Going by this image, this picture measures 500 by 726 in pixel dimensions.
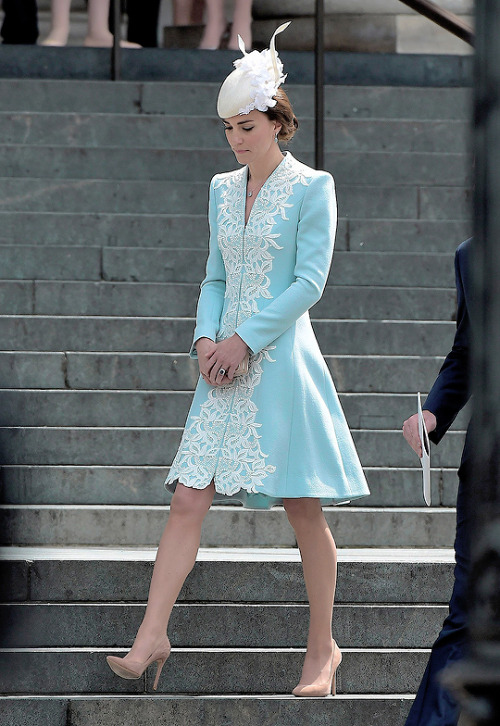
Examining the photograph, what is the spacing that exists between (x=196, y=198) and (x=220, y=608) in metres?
3.59

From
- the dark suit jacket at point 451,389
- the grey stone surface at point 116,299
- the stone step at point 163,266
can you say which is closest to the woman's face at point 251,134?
the dark suit jacket at point 451,389

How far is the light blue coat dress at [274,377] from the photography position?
3875 mm

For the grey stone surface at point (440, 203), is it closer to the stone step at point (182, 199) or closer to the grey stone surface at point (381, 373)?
the stone step at point (182, 199)

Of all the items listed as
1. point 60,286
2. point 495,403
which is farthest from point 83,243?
point 495,403

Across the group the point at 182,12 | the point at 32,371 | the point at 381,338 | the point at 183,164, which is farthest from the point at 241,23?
the point at 32,371

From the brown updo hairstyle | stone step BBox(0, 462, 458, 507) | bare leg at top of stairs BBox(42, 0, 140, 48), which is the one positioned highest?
bare leg at top of stairs BBox(42, 0, 140, 48)

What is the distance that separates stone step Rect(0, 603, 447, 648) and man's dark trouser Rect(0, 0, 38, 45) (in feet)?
20.4

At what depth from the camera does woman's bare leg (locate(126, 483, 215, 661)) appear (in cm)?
379

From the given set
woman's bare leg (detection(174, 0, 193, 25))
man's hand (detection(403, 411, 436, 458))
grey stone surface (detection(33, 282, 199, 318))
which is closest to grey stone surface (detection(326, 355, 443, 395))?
grey stone surface (detection(33, 282, 199, 318))

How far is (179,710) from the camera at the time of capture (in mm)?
4098

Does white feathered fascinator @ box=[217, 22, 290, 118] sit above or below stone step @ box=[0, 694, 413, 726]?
above

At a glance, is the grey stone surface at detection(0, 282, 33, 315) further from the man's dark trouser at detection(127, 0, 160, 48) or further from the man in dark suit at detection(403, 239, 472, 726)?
the man's dark trouser at detection(127, 0, 160, 48)

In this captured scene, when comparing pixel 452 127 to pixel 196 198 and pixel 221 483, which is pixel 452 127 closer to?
pixel 196 198

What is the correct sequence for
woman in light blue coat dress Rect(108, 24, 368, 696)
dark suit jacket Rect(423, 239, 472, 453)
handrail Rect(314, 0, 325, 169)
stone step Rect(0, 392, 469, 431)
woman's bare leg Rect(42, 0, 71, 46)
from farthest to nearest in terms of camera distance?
woman's bare leg Rect(42, 0, 71, 46), handrail Rect(314, 0, 325, 169), stone step Rect(0, 392, 469, 431), woman in light blue coat dress Rect(108, 24, 368, 696), dark suit jacket Rect(423, 239, 472, 453)
